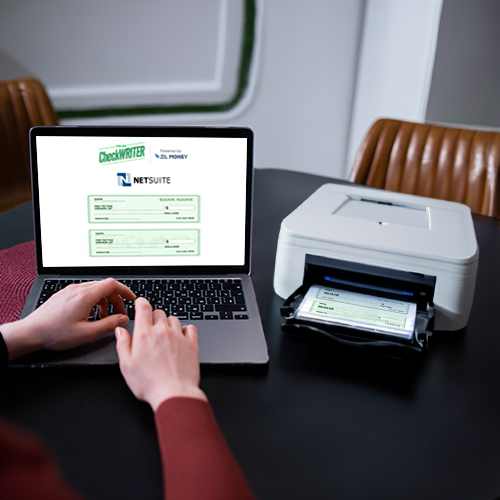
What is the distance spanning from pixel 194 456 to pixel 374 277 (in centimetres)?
49

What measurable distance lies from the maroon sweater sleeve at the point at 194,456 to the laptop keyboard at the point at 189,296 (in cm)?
26

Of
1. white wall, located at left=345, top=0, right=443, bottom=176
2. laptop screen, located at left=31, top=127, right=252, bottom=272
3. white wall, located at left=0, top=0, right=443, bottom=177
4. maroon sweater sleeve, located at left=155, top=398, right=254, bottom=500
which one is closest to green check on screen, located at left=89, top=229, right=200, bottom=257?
laptop screen, located at left=31, top=127, right=252, bottom=272

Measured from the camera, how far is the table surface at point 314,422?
551mm

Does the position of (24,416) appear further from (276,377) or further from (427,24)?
(427,24)

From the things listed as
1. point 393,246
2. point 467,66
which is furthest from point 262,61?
point 393,246

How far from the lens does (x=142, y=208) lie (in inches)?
35.0

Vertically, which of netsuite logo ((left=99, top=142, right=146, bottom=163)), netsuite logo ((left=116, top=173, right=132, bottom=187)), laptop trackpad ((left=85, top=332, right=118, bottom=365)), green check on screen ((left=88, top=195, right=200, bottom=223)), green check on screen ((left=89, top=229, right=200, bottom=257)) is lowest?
laptop trackpad ((left=85, top=332, right=118, bottom=365))

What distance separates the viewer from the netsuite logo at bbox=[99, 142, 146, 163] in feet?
2.88

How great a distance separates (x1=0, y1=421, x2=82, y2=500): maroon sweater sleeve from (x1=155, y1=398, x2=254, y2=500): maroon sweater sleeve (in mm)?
101

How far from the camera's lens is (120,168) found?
0.88 metres

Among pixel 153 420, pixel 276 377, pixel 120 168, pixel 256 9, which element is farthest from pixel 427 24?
pixel 153 420

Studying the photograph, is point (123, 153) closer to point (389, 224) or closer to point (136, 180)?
point (136, 180)

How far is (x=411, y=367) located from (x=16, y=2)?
7.66 ft

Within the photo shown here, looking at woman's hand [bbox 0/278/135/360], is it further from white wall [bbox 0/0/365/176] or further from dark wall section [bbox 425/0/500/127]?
dark wall section [bbox 425/0/500/127]
